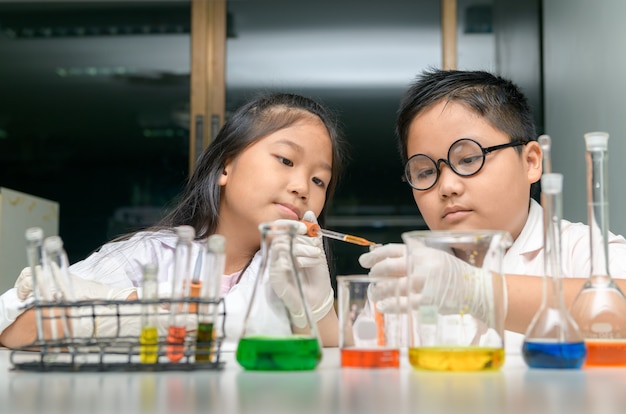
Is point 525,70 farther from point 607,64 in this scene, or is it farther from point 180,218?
point 180,218

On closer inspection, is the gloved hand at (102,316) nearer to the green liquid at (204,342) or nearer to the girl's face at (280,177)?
the green liquid at (204,342)

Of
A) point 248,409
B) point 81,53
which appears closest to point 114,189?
point 81,53

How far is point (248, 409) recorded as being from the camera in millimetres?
501

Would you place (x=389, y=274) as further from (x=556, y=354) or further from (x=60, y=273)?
(x=60, y=273)

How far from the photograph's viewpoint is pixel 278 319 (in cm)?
73

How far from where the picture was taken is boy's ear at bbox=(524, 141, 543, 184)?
155 centimetres

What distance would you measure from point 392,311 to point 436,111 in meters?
0.83

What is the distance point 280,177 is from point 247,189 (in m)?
0.10

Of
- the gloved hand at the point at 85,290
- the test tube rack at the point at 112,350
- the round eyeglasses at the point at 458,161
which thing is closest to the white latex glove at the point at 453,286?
the test tube rack at the point at 112,350

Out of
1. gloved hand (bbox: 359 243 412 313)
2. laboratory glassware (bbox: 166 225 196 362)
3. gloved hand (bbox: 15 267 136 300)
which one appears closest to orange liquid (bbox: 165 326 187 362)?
laboratory glassware (bbox: 166 225 196 362)

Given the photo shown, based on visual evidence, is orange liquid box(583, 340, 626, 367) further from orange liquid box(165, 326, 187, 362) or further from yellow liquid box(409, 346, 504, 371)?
orange liquid box(165, 326, 187, 362)

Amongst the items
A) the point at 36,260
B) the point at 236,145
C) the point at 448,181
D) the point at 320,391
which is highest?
the point at 236,145

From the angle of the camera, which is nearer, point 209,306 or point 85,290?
point 209,306

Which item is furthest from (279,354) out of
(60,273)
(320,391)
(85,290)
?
(85,290)
